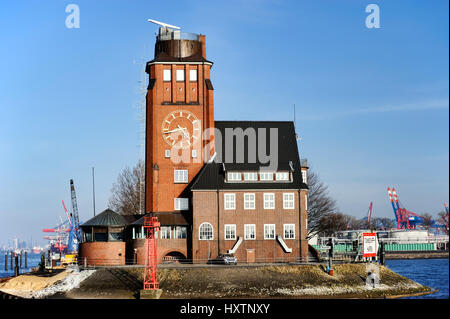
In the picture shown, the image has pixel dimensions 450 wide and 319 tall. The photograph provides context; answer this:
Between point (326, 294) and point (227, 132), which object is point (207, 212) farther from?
point (326, 294)

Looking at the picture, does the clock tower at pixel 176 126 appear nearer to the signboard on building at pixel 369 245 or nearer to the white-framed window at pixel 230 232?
the white-framed window at pixel 230 232

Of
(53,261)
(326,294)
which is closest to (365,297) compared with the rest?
(326,294)

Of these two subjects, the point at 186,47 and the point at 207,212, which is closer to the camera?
the point at 207,212

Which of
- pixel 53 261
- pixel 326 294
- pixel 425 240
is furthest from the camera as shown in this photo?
pixel 425 240

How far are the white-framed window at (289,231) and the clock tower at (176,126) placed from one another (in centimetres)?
1191

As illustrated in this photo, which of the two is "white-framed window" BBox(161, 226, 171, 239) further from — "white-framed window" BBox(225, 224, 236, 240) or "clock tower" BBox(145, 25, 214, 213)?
"white-framed window" BBox(225, 224, 236, 240)

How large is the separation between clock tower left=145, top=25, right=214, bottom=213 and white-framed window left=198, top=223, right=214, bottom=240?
16.2 ft

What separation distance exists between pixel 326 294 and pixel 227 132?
26.9 meters

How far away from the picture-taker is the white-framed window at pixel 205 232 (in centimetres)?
8462

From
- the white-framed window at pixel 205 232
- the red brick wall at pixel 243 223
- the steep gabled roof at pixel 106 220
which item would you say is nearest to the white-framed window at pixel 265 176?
the red brick wall at pixel 243 223

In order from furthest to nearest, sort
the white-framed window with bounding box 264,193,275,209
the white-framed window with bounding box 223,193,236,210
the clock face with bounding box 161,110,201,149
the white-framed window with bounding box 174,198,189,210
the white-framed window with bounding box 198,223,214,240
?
1. the clock face with bounding box 161,110,201,149
2. the white-framed window with bounding box 174,198,189,210
3. the white-framed window with bounding box 264,193,275,209
4. the white-framed window with bounding box 223,193,236,210
5. the white-framed window with bounding box 198,223,214,240

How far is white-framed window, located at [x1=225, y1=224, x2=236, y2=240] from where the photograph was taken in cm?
8475

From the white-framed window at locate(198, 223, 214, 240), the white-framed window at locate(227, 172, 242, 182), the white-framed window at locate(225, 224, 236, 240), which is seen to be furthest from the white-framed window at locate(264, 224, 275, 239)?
the white-framed window at locate(227, 172, 242, 182)
